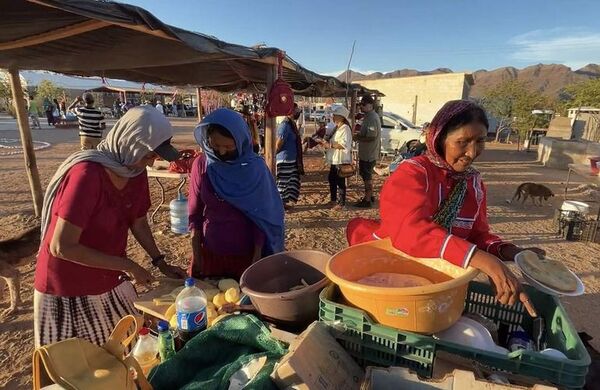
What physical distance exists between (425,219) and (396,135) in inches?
523

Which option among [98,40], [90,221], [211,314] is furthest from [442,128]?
[98,40]

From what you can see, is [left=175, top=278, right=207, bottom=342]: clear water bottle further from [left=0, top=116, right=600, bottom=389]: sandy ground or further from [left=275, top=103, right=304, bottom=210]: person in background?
[left=275, top=103, right=304, bottom=210]: person in background

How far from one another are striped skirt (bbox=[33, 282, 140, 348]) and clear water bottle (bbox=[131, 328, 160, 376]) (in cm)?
54

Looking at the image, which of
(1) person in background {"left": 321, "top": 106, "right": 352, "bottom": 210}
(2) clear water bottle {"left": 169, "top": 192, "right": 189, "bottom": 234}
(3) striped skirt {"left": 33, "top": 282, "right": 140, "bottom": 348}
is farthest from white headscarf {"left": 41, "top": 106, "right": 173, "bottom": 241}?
(1) person in background {"left": 321, "top": 106, "right": 352, "bottom": 210}

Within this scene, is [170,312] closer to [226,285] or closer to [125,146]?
[226,285]

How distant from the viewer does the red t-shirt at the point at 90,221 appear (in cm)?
161

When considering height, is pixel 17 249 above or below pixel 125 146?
below

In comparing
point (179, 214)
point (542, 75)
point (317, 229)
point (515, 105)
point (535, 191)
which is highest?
point (542, 75)

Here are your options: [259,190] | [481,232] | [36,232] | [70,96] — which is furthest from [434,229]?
[70,96]

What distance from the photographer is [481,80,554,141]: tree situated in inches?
771

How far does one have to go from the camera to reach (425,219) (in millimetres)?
1281

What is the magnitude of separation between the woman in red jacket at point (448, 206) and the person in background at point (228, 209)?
34.2 inches

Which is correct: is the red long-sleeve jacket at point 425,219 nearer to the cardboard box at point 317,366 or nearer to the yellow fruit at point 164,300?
the cardboard box at point 317,366

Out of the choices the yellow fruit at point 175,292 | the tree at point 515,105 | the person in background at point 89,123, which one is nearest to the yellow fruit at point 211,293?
the yellow fruit at point 175,292
